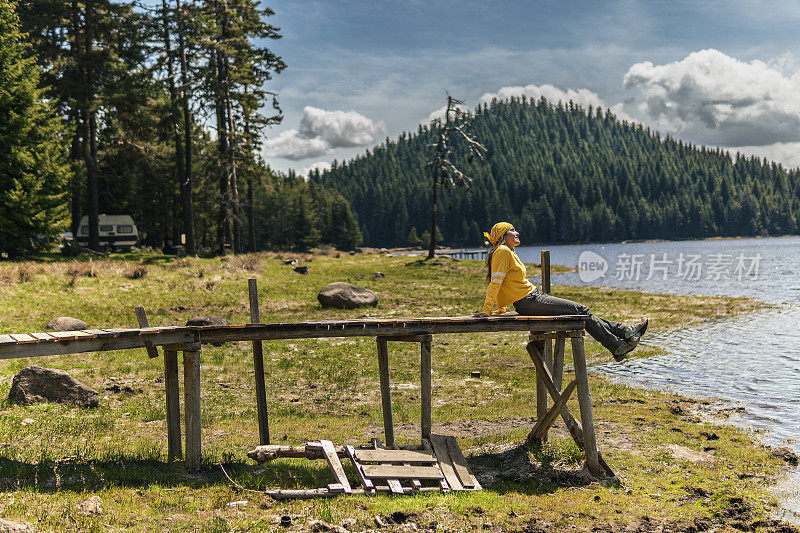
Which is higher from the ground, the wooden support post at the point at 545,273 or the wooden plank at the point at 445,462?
the wooden support post at the point at 545,273

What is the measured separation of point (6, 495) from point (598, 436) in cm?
1023

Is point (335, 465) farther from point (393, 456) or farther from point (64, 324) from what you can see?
point (64, 324)

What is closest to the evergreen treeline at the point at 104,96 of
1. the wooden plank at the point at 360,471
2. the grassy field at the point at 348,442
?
the grassy field at the point at 348,442

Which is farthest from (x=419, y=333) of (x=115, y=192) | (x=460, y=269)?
(x=115, y=192)

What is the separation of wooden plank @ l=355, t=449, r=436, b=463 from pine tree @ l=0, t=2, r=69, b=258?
31.2 metres

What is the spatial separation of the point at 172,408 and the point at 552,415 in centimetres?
666

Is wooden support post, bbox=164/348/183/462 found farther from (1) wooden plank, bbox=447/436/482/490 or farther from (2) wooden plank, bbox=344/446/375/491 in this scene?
(1) wooden plank, bbox=447/436/482/490

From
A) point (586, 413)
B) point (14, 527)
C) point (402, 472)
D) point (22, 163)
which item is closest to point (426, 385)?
point (402, 472)

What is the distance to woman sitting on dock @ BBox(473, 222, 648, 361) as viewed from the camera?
984 centimetres

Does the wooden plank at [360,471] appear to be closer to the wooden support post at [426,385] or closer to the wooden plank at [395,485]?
the wooden plank at [395,485]

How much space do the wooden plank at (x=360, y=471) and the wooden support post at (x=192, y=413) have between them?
2378mm

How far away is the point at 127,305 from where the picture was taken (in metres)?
25.5

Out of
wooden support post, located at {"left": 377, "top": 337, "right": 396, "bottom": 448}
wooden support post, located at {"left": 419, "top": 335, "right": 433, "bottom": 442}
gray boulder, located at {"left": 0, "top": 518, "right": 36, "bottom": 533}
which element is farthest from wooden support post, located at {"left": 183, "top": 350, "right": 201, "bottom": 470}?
wooden support post, located at {"left": 419, "top": 335, "right": 433, "bottom": 442}

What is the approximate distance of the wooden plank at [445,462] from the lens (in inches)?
Answer: 348
